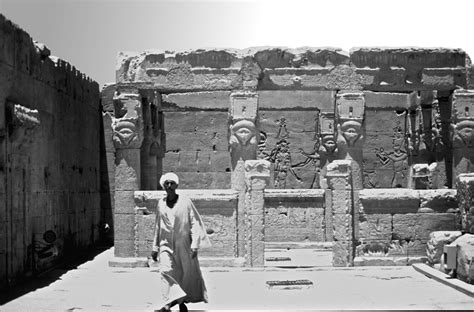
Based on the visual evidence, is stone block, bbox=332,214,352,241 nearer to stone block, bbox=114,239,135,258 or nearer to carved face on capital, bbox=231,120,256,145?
carved face on capital, bbox=231,120,256,145

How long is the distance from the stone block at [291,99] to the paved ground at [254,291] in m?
7.87

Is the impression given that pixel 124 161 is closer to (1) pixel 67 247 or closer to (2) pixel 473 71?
(1) pixel 67 247

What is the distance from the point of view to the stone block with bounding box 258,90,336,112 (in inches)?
774

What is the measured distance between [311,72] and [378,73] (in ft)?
4.19

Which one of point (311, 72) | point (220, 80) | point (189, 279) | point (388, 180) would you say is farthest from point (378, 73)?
point (388, 180)

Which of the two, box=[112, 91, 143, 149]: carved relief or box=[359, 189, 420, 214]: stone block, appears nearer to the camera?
box=[359, 189, 420, 214]: stone block

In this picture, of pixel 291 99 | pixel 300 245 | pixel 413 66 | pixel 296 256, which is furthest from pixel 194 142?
pixel 413 66

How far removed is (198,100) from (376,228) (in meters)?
8.45

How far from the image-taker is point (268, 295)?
31.9 ft

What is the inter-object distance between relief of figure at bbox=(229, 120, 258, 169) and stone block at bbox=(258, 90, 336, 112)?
617 centimetres

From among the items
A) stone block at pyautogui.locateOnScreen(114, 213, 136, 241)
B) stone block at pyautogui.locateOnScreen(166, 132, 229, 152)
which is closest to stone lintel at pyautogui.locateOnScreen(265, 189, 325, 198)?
stone block at pyautogui.locateOnScreen(166, 132, 229, 152)

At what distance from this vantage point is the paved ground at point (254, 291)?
29.1 feet

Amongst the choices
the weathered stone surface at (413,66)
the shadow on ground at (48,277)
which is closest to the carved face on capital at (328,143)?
the weathered stone surface at (413,66)

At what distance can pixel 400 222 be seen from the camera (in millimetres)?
12938
